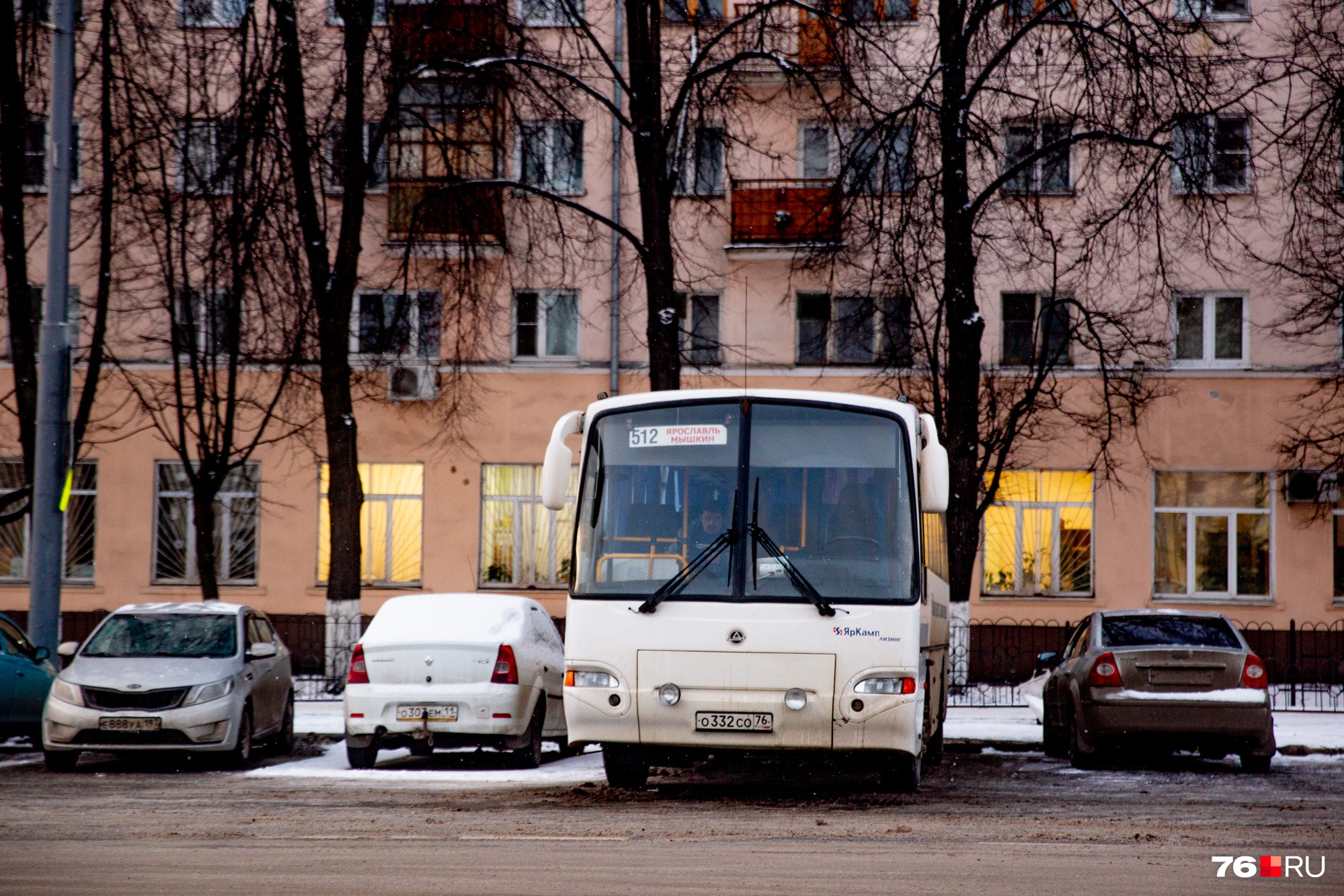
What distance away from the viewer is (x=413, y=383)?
1172 inches

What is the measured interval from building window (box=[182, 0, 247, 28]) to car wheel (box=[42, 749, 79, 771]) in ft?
32.6

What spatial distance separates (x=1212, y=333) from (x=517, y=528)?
510 inches

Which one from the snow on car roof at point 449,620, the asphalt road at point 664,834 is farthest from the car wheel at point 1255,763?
the snow on car roof at point 449,620

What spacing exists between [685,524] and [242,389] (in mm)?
20051

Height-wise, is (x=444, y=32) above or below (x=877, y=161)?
above

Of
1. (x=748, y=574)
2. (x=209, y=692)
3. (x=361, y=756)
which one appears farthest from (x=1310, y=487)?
(x=209, y=692)

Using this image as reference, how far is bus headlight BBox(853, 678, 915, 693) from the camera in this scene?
1125 cm

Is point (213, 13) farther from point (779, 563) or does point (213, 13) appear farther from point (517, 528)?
point (779, 563)

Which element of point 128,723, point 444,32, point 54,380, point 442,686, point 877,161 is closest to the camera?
point 128,723

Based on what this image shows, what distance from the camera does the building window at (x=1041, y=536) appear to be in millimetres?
29859

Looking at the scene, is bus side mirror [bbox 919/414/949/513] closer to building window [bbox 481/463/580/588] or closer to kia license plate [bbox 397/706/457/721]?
kia license plate [bbox 397/706/457/721]

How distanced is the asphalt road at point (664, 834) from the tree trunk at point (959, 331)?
299 inches

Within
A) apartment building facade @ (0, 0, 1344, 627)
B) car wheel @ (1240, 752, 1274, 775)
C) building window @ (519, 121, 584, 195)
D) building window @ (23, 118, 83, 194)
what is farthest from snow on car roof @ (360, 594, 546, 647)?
apartment building facade @ (0, 0, 1344, 627)

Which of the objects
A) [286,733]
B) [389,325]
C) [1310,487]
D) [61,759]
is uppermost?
[389,325]
